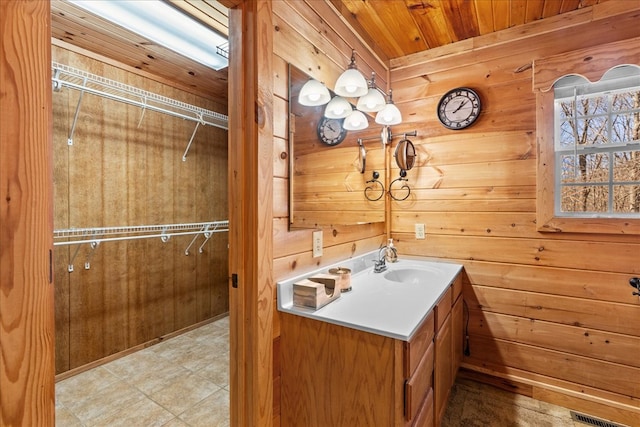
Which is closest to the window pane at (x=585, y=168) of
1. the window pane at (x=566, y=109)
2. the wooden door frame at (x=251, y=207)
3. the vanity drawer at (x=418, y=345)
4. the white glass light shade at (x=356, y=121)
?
the window pane at (x=566, y=109)

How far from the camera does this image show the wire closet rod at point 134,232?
2168 millimetres

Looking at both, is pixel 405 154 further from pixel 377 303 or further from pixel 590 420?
pixel 590 420

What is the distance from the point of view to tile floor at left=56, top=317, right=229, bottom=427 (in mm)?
1823

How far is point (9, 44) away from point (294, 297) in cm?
115

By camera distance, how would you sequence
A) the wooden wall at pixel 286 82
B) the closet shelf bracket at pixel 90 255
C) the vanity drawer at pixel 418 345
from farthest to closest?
the closet shelf bracket at pixel 90 255 < the wooden wall at pixel 286 82 < the vanity drawer at pixel 418 345

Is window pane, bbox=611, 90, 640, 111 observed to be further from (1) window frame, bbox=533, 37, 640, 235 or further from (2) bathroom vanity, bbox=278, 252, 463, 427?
(2) bathroom vanity, bbox=278, 252, 463, 427

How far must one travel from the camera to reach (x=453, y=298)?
1.87 metres

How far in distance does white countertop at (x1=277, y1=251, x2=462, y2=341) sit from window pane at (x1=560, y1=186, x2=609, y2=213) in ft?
2.74

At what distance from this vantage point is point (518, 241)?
6.72 ft

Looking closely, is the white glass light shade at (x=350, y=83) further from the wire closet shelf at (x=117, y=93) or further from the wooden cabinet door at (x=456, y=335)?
the wire closet shelf at (x=117, y=93)

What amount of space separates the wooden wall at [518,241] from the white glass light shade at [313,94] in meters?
1.00

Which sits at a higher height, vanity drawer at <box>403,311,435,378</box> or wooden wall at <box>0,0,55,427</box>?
wooden wall at <box>0,0,55,427</box>

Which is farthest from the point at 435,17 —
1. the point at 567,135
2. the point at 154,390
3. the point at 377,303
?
the point at 154,390

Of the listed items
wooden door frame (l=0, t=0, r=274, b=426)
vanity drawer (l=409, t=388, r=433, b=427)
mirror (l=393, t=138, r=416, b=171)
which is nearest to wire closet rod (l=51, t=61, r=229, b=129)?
mirror (l=393, t=138, r=416, b=171)
